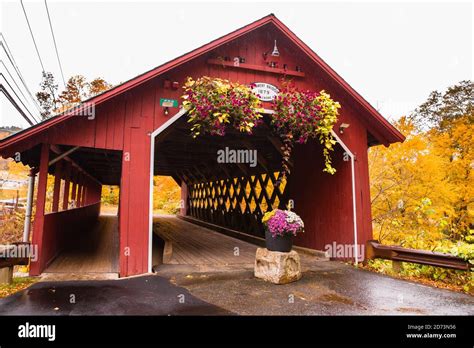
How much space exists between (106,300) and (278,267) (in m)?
2.57

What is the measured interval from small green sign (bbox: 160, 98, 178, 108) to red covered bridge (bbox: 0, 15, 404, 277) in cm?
4

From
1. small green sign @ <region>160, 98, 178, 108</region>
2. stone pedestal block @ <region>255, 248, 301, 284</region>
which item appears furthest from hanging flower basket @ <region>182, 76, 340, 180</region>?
stone pedestal block @ <region>255, 248, 301, 284</region>

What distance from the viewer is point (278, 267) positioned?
16.4 feet

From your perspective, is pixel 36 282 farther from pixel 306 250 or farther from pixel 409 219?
pixel 409 219

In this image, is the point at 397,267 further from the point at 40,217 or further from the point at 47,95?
the point at 47,95

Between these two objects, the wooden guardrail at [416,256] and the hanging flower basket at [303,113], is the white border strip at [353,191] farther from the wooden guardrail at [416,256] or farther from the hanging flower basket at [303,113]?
the hanging flower basket at [303,113]

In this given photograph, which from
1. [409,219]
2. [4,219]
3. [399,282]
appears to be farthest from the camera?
[4,219]

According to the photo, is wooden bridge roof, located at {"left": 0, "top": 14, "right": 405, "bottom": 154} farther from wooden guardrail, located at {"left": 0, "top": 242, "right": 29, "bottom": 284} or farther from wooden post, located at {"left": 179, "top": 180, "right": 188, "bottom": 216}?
wooden post, located at {"left": 179, "top": 180, "right": 188, "bottom": 216}

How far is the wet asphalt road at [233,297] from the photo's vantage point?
3.69m

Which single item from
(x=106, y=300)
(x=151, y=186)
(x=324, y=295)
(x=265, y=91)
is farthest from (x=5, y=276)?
(x=265, y=91)

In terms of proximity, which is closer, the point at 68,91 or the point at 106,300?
the point at 106,300
